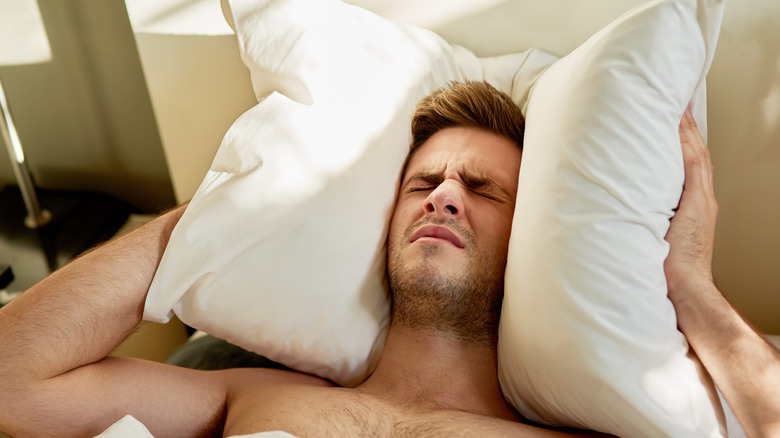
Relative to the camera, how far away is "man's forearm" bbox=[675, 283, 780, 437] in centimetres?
86

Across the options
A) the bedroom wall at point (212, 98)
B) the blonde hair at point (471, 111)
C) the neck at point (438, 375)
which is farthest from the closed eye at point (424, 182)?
the bedroom wall at point (212, 98)

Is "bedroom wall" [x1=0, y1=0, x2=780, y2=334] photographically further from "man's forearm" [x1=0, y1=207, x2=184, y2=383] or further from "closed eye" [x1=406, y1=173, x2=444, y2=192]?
"man's forearm" [x1=0, y1=207, x2=184, y2=383]

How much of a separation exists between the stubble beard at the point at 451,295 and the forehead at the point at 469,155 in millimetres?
133

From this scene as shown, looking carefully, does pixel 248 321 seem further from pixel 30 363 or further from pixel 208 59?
pixel 208 59

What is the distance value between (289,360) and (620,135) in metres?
0.61

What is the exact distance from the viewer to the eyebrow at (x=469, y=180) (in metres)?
1.12

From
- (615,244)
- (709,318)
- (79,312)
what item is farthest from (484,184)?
(79,312)

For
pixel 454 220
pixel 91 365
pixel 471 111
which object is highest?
pixel 471 111

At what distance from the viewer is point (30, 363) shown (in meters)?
0.95

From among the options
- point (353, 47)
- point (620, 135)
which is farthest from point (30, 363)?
point (620, 135)

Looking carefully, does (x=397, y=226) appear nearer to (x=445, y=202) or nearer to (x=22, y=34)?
(x=445, y=202)

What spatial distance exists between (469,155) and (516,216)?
0.20 m

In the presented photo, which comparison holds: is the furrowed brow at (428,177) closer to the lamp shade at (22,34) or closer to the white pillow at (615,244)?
the white pillow at (615,244)

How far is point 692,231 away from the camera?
965 mm
